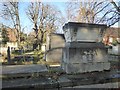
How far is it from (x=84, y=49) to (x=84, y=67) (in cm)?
89

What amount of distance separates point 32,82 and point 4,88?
1.01 metres

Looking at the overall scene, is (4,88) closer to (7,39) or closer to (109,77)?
(109,77)

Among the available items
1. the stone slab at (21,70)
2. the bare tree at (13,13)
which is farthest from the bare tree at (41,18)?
the stone slab at (21,70)

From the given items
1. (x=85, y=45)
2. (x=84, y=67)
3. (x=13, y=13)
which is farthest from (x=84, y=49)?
(x=13, y=13)

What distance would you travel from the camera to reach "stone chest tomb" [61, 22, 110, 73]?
717 centimetres

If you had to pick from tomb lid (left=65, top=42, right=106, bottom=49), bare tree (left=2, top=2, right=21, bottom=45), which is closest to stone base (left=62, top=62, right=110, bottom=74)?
tomb lid (left=65, top=42, right=106, bottom=49)

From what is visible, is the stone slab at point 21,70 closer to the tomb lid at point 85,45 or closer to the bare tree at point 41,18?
the tomb lid at point 85,45

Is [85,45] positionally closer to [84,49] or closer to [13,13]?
[84,49]

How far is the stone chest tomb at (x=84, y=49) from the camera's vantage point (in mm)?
7170

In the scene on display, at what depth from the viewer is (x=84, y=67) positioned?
23.9 feet

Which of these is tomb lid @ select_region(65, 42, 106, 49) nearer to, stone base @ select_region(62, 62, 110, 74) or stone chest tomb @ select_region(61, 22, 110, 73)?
stone chest tomb @ select_region(61, 22, 110, 73)

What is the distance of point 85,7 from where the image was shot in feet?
64.4

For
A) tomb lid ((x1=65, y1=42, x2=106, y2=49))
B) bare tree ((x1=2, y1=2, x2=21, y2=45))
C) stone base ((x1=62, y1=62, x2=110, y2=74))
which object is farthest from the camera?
bare tree ((x1=2, y1=2, x2=21, y2=45))

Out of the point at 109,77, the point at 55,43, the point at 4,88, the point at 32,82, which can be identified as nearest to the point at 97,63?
the point at 109,77
